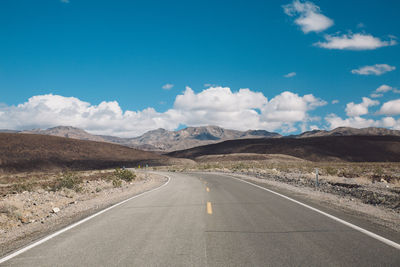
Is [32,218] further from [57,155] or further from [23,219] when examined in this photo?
Answer: [57,155]

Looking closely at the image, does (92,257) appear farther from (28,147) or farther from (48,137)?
(48,137)

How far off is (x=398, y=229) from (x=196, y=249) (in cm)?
483

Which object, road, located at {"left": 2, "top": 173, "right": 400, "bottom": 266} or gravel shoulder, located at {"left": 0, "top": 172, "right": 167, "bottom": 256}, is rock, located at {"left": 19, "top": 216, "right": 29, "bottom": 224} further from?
road, located at {"left": 2, "top": 173, "right": 400, "bottom": 266}

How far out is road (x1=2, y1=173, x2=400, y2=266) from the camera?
4.76 m

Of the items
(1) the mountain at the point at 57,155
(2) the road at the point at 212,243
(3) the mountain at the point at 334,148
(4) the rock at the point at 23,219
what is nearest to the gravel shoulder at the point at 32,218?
(4) the rock at the point at 23,219

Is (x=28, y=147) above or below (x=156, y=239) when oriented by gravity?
above

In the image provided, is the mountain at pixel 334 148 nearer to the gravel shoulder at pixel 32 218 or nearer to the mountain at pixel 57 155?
the mountain at pixel 57 155

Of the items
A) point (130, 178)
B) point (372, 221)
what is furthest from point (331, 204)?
point (130, 178)

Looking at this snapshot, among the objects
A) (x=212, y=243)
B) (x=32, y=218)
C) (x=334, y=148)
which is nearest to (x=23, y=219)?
(x=32, y=218)

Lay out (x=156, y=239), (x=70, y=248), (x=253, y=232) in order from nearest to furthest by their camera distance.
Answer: (x=70, y=248)
(x=156, y=239)
(x=253, y=232)

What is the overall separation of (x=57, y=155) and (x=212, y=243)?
3221 inches

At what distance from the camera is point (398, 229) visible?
672 centimetres

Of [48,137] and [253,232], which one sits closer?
[253,232]

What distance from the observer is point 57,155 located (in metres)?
77.9
